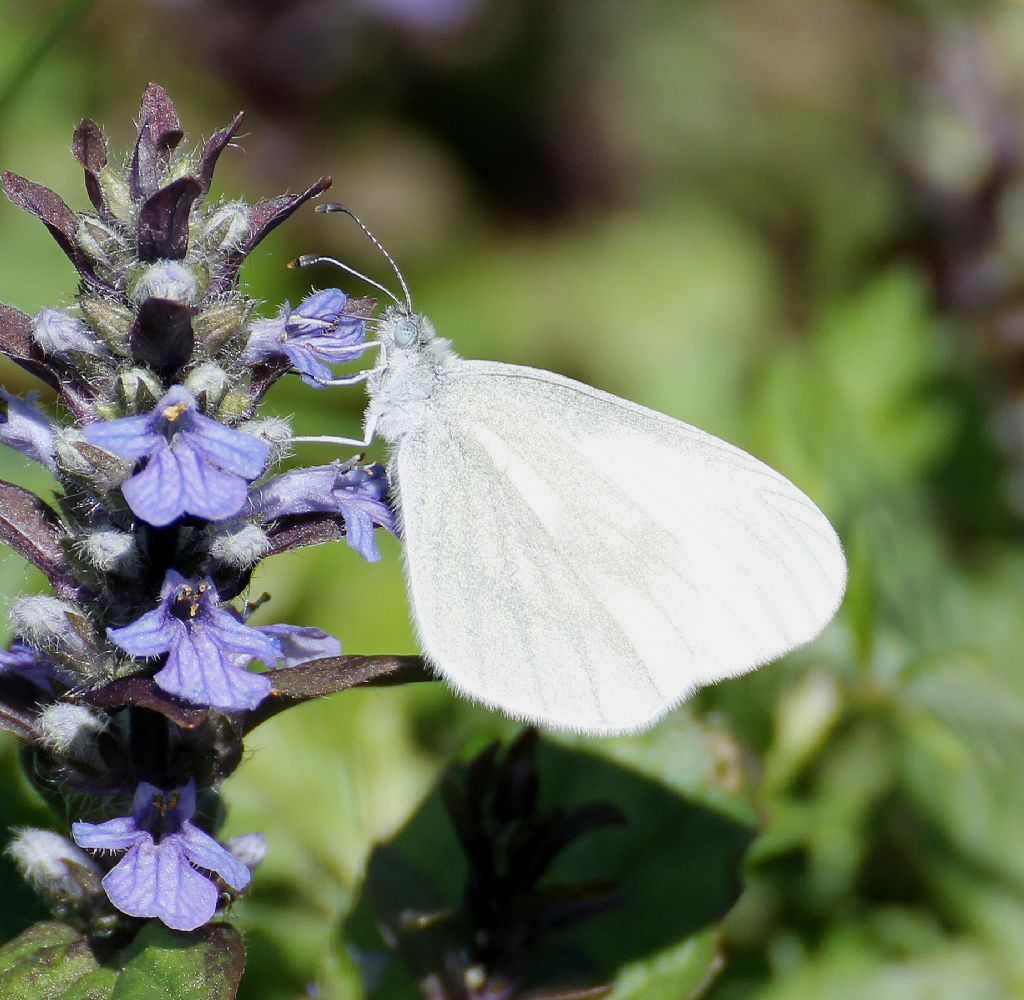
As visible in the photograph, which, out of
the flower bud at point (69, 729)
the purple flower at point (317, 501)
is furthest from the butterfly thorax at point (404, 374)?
the flower bud at point (69, 729)

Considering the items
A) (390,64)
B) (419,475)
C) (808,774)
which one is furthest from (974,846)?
(390,64)

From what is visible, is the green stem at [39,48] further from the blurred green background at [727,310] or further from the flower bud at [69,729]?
the flower bud at [69,729]

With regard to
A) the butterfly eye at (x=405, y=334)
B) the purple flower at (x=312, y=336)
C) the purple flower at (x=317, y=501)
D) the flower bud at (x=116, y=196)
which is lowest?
the purple flower at (x=317, y=501)

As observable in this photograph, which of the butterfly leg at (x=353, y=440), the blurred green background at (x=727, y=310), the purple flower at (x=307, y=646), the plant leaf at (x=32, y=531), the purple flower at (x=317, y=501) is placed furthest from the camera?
the blurred green background at (x=727, y=310)

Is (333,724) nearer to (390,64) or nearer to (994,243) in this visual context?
(994,243)

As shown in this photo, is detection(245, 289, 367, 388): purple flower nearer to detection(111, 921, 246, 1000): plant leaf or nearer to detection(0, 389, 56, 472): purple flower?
detection(0, 389, 56, 472): purple flower

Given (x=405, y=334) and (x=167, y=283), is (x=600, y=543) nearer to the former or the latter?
(x=405, y=334)

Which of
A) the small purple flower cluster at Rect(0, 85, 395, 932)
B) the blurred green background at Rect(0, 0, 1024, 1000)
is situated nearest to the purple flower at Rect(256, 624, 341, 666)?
the small purple flower cluster at Rect(0, 85, 395, 932)
